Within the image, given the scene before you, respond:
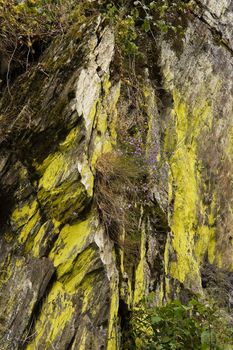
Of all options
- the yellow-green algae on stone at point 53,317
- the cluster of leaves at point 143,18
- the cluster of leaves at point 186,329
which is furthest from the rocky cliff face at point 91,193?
the cluster of leaves at point 186,329

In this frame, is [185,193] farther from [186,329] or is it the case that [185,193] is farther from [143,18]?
[186,329]

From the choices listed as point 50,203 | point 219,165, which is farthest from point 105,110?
point 219,165

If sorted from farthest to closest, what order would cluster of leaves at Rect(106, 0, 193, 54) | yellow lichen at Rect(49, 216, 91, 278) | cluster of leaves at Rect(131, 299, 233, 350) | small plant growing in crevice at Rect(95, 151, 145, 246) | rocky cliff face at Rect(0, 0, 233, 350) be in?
1. cluster of leaves at Rect(106, 0, 193, 54)
2. small plant growing in crevice at Rect(95, 151, 145, 246)
3. yellow lichen at Rect(49, 216, 91, 278)
4. rocky cliff face at Rect(0, 0, 233, 350)
5. cluster of leaves at Rect(131, 299, 233, 350)

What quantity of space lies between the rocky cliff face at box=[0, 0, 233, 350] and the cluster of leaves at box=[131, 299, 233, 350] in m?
0.49

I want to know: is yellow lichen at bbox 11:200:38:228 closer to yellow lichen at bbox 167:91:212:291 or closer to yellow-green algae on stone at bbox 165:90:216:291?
yellow-green algae on stone at bbox 165:90:216:291

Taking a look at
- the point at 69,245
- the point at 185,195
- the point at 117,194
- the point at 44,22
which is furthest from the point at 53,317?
the point at 185,195

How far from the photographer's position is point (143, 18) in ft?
25.7

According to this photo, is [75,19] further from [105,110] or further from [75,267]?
[75,267]

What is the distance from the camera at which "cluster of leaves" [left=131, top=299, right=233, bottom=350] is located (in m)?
4.32

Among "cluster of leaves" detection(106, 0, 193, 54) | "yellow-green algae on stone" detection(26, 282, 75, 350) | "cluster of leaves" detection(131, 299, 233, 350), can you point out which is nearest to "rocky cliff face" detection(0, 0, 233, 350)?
"yellow-green algae on stone" detection(26, 282, 75, 350)

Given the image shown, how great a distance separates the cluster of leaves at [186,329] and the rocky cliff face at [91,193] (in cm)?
49

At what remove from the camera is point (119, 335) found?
16.3 ft

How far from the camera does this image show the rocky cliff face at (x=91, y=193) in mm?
4426

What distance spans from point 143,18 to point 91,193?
418 centimetres
